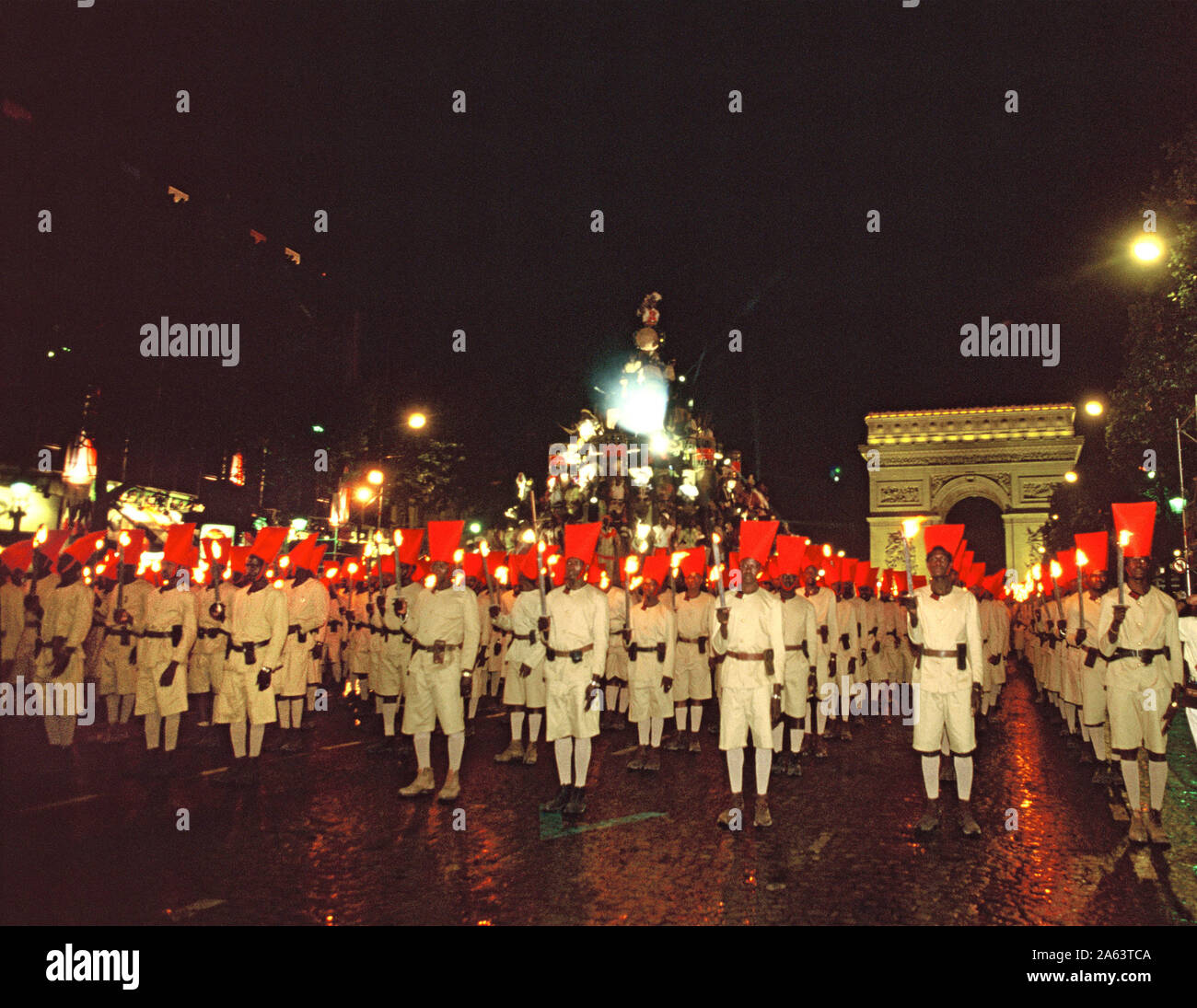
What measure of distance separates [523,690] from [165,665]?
397 cm

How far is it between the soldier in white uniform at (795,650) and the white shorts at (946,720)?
2245 millimetres

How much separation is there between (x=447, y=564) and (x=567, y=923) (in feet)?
15.8

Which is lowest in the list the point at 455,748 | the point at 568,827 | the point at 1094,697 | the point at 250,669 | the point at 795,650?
the point at 568,827

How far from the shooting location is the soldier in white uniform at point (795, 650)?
10188 mm

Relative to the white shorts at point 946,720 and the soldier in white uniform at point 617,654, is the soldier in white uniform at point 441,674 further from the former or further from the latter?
the white shorts at point 946,720

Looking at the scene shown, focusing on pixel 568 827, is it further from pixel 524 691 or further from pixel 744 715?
pixel 524 691

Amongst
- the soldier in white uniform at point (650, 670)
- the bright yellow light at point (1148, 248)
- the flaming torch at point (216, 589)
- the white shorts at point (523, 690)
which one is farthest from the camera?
the bright yellow light at point (1148, 248)

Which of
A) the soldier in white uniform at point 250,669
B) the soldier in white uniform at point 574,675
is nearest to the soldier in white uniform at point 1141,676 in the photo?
the soldier in white uniform at point 574,675

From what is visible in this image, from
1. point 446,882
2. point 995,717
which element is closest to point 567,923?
point 446,882

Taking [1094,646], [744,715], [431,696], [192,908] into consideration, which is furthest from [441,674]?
[1094,646]

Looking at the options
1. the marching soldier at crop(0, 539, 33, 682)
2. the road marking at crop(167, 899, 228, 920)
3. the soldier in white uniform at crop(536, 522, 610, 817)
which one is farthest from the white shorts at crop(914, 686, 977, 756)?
the marching soldier at crop(0, 539, 33, 682)

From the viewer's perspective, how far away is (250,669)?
8742 mm

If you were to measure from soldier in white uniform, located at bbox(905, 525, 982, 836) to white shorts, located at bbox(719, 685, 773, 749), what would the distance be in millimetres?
1289

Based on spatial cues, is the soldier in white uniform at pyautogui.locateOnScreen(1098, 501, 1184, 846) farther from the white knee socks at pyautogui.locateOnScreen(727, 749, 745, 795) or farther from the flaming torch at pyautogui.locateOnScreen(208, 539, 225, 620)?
the flaming torch at pyautogui.locateOnScreen(208, 539, 225, 620)
